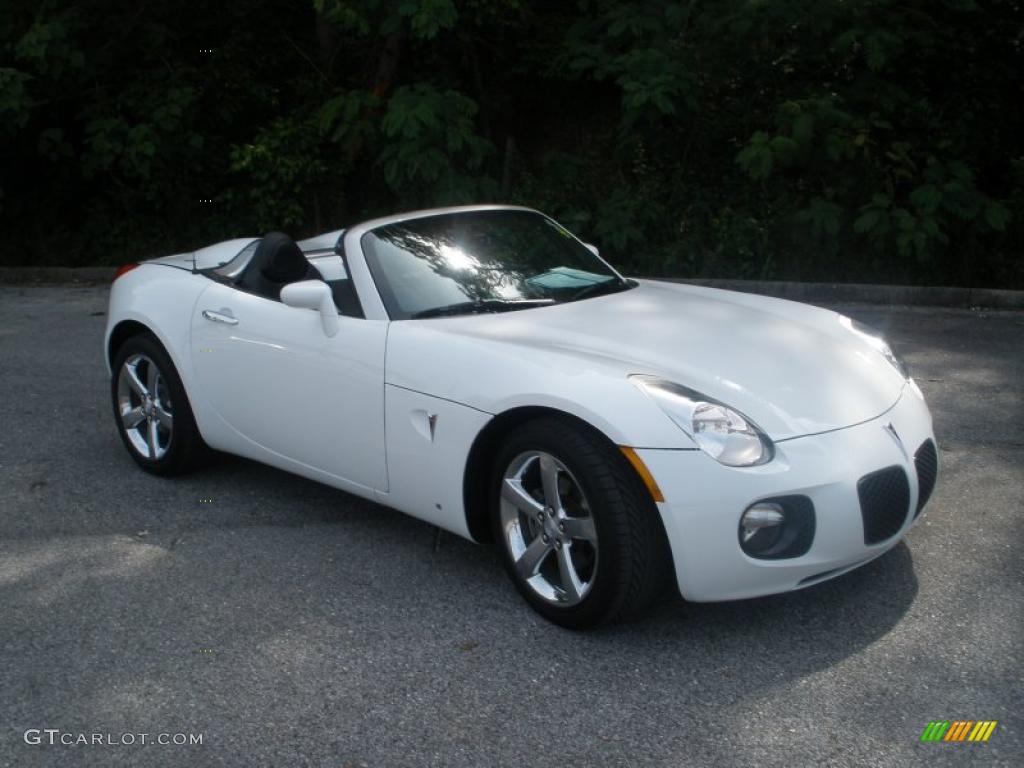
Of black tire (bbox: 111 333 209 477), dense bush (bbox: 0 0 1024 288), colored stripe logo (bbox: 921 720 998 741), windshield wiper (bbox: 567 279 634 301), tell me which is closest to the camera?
colored stripe logo (bbox: 921 720 998 741)

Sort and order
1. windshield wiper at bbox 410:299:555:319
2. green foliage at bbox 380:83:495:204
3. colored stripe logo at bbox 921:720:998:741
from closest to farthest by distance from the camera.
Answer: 1. colored stripe logo at bbox 921:720:998:741
2. windshield wiper at bbox 410:299:555:319
3. green foliage at bbox 380:83:495:204

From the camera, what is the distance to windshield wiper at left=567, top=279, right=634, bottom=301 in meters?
4.80

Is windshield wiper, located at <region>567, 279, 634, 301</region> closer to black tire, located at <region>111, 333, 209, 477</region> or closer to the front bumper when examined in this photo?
the front bumper

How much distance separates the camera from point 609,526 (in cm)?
357

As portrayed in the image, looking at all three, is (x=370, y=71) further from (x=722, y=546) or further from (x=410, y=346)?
(x=722, y=546)

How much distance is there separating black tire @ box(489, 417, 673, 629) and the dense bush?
697cm

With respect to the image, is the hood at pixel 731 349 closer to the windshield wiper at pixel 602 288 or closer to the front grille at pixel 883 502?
the windshield wiper at pixel 602 288

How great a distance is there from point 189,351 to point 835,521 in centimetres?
302

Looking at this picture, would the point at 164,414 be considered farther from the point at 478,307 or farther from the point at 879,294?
the point at 879,294

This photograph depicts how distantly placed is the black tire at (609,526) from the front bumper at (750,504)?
0.08m

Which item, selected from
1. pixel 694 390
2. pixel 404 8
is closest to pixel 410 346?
pixel 694 390

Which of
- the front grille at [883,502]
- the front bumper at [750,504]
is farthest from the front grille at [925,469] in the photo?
the front bumper at [750,504]

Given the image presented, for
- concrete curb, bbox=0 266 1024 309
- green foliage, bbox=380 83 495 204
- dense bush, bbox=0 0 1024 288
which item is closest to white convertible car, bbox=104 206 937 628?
concrete curb, bbox=0 266 1024 309

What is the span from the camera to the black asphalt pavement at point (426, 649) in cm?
315
